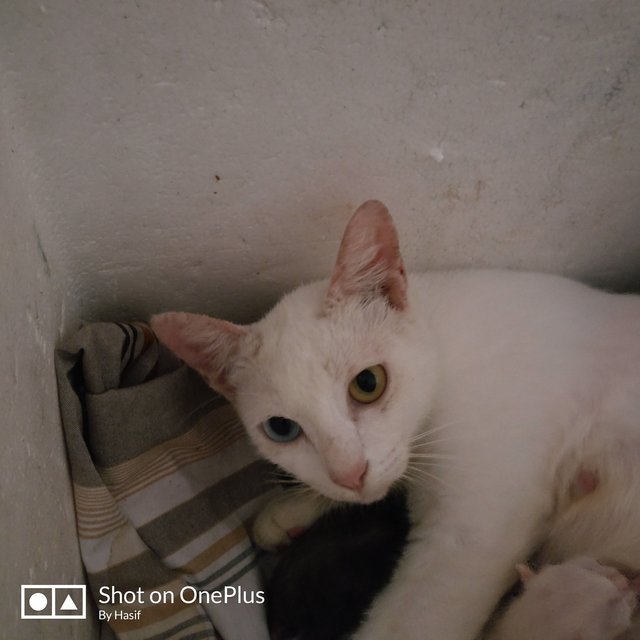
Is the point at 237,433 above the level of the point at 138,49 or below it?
below

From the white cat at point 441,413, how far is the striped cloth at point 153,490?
0.60 ft

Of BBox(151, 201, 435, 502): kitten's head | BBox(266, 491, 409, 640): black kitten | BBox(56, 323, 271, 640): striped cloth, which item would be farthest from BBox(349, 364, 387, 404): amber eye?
BBox(56, 323, 271, 640): striped cloth

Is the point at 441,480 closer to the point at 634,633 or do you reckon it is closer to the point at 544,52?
the point at 634,633

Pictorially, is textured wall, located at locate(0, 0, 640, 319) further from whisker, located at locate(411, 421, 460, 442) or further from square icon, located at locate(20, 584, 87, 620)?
square icon, located at locate(20, 584, 87, 620)

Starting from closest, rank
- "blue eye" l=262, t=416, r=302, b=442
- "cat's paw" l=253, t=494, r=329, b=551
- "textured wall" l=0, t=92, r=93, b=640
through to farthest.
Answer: "textured wall" l=0, t=92, r=93, b=640 → "blue eye" l=262, t=416, r=302, b=442 → "cat's paw" l=253, t=494, r=329, b=551

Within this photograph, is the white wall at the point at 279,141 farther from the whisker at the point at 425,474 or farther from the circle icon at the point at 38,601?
the whisker at the point at 425,474

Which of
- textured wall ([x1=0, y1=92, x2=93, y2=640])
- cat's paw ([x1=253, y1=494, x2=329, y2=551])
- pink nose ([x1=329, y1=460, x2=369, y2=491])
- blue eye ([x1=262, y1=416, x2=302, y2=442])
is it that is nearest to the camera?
textured wall ([x1=0, y1=92, x2=93, y2=640])

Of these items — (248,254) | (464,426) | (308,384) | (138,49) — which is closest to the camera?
(138,49)

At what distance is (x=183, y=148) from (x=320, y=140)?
21 cm

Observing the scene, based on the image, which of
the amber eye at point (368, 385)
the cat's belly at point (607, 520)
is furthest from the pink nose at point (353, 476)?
the cat's belly at point (607, 520)

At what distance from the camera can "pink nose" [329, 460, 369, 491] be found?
80 centimetres

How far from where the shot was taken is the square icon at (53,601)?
0.71 meters

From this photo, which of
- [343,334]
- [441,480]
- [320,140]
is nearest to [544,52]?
[320,140]

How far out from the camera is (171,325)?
88cm
